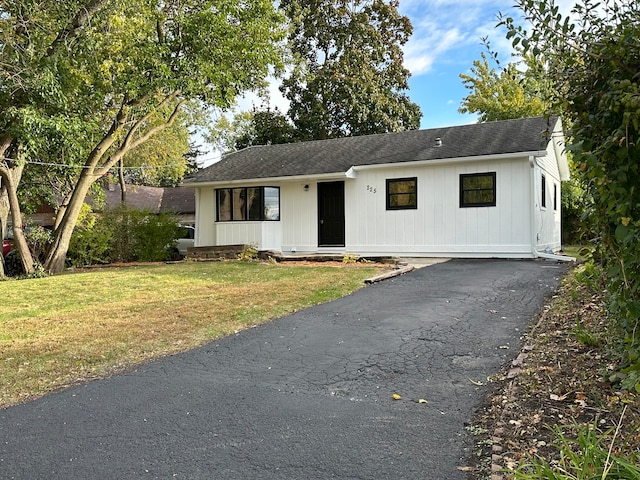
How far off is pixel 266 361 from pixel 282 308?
231 centimetres

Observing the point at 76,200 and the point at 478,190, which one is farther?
the point at 76,200

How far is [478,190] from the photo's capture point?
42.7ft

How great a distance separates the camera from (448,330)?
532cm

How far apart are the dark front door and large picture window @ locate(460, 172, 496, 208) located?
3828 millimetres

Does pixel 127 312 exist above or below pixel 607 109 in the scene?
below

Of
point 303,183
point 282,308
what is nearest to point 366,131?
point 303,183

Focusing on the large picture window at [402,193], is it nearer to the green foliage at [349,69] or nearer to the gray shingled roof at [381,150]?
the gray shingled roof at [381,150]

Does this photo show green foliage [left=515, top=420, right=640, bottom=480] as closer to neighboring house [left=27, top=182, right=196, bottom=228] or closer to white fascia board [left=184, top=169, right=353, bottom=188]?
white fascia board [left=184, top=169, right=353, bottom=188]

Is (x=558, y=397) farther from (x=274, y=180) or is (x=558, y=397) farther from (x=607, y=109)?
(x=274, y=180)

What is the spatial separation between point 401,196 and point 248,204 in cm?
511

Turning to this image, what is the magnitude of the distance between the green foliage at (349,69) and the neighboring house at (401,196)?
11.5 m

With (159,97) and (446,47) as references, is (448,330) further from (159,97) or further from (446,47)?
(446,47)

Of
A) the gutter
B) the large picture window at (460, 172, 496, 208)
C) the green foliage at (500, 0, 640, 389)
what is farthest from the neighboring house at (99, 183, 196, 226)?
the green foliage at (500, 0, 640, 389)

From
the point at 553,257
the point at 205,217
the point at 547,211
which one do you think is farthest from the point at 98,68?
the point at 547,211
